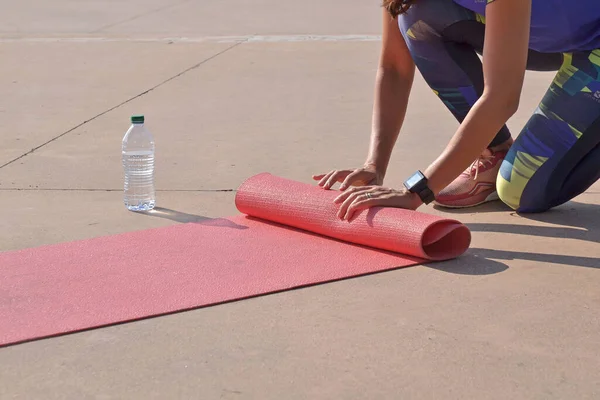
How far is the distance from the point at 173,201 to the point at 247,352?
153 cm

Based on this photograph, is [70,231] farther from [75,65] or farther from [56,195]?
[75,65]

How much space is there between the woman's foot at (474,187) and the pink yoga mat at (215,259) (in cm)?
58

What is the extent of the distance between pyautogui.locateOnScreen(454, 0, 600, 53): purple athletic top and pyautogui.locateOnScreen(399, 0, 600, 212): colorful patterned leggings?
64 millimetres

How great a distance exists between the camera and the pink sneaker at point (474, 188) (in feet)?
12.5

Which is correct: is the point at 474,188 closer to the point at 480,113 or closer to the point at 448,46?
the point at 448,46

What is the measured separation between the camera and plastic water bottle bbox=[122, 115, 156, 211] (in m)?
3.84

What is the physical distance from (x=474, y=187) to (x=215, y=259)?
1.13 meters

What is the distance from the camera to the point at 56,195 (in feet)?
13.2

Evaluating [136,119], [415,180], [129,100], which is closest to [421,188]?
[415,180]

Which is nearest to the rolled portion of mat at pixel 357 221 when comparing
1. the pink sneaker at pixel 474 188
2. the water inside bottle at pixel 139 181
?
the water inside bottle at pixel 139 181

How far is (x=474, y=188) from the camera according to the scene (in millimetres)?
3812

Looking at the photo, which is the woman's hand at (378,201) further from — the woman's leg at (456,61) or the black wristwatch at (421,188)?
the woman's leg at (456,61)

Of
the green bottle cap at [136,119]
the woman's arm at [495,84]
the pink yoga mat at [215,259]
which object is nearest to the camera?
the pink yoga mat at [215,259]

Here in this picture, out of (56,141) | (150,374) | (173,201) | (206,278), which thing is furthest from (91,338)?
(56,141)
